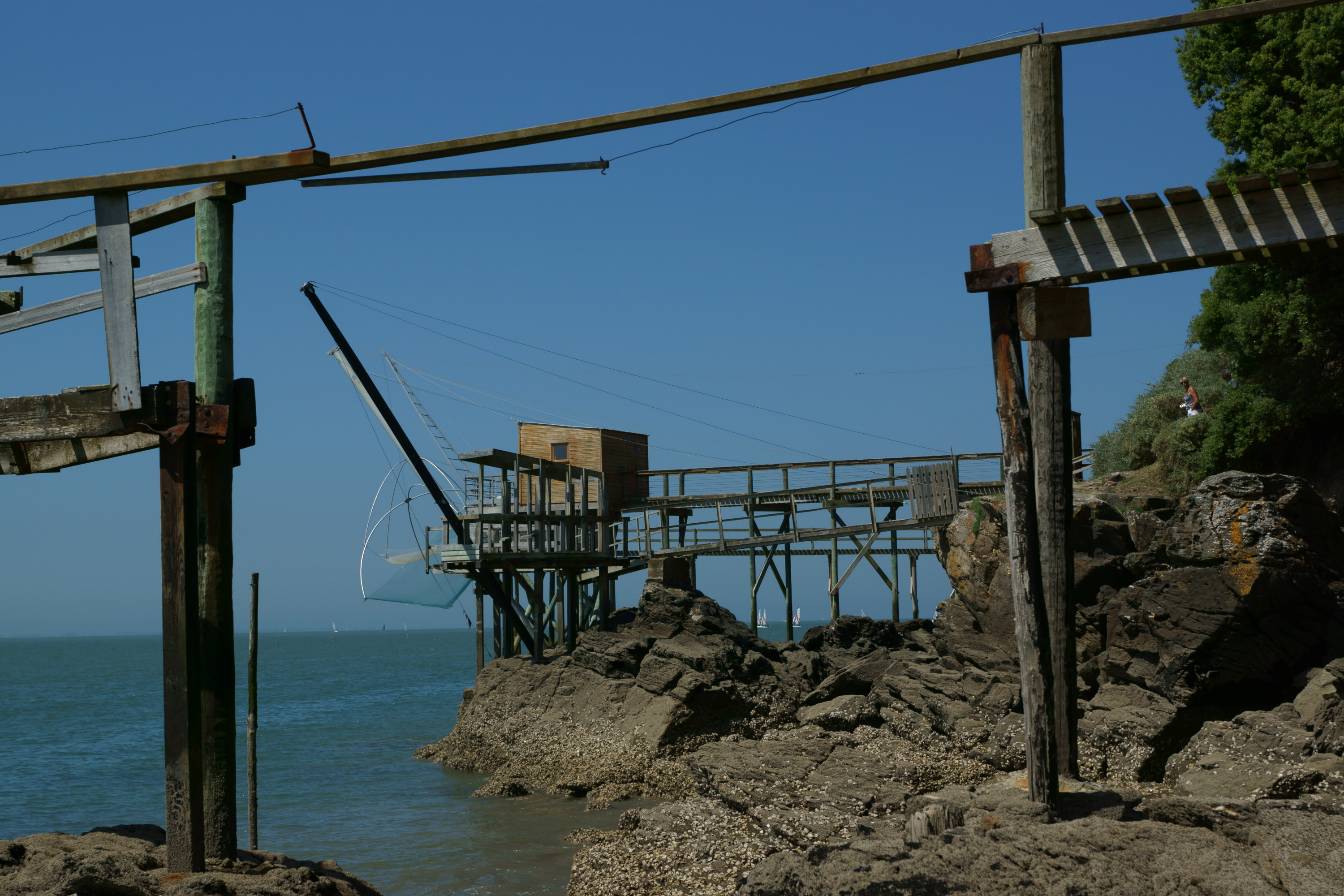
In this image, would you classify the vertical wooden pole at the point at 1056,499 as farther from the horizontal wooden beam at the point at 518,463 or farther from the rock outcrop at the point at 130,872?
the horizontal wooden beam at the point at 518,463

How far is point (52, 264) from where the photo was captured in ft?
19.6

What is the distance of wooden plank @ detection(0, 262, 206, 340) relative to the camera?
5949 millimetres

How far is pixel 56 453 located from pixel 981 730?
10.7 meters

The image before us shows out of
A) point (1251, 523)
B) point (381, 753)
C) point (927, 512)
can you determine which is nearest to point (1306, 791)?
point (1251, 523)

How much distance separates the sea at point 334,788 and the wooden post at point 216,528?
5991 millimetres

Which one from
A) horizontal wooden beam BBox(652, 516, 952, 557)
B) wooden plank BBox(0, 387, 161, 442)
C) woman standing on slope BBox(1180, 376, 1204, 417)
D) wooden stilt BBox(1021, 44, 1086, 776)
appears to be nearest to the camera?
wooden plank BBox(0, 387, 161, 442)

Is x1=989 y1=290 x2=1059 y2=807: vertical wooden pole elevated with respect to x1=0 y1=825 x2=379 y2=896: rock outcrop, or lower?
elevated

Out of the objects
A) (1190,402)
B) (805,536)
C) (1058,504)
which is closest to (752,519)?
(805,536)

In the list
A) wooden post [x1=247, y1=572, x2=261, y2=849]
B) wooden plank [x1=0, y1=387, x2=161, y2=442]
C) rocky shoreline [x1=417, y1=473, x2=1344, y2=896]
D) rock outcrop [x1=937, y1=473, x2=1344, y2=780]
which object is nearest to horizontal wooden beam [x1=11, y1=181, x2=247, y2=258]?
wooden plank [x1=0, y1=387, x2=161, y2=442]

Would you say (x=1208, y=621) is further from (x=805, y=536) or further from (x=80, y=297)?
(x=805, y=536)

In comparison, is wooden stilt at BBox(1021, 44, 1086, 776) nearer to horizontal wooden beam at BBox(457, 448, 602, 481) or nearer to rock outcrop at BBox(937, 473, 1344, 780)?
rock outcrop at BBox(937, 473, 1344, 780)

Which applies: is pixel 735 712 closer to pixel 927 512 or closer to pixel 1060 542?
pixel 927 512

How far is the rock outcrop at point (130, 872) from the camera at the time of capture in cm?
496

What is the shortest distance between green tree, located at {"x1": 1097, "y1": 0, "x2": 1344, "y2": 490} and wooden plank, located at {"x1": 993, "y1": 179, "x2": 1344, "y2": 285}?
12786 millimetres
